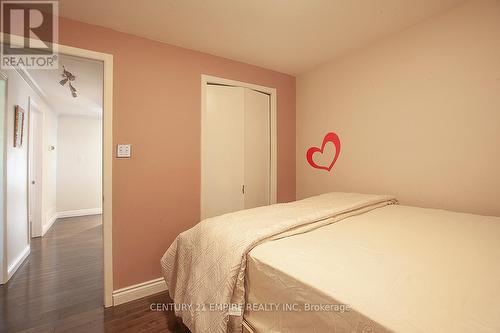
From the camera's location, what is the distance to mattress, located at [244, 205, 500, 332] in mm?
638

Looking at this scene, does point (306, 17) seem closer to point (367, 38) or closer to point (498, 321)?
point (367, 38)

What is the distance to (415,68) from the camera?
1.95 meters

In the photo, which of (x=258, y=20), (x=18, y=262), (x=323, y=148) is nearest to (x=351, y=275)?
(x=258, y=20)

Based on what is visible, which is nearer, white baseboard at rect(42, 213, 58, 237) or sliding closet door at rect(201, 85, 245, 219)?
sliding closet door at rect(201, 85, 245, 219)

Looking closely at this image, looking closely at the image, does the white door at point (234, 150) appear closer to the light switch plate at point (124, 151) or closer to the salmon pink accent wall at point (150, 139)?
the salmon pink accent wall at point (150, 139)

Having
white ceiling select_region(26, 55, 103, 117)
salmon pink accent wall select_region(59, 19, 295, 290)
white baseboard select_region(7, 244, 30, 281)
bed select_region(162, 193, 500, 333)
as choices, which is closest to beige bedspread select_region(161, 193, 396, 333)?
bed select_region(162, 193, 500, 333)

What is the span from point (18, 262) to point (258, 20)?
3496mm

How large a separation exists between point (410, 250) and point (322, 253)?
403 millimetres

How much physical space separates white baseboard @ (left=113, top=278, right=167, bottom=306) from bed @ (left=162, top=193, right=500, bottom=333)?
67 cm

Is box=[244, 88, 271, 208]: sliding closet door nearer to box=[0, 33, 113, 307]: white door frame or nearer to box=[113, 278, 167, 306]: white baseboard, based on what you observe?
box=[113, 278, 167, 306]: white baseboard

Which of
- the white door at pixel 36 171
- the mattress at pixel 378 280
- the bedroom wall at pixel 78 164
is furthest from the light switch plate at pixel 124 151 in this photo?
the bedroom wall at pixel 78 164

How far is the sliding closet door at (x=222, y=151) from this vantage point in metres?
2.44

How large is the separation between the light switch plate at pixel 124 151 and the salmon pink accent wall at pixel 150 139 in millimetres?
42

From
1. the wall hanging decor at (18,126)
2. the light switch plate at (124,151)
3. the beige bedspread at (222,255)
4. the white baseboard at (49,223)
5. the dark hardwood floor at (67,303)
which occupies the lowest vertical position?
the dark hardwood floor at (67,303)
